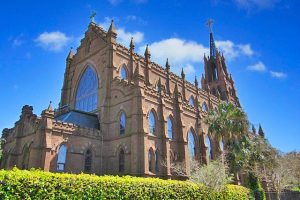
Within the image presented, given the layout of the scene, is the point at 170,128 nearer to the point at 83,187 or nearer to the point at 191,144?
the point at 191,144

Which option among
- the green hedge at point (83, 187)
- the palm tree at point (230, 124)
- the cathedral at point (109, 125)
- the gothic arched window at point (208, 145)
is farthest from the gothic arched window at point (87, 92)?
the green hedge at point (83, 187)

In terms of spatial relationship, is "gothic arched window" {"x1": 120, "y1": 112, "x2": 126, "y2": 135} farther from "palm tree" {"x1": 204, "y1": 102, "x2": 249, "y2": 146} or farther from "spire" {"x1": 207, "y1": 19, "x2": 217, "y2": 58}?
"spire" {"x1": 207, "y1": 19, "x2": 217, "y2": 58}

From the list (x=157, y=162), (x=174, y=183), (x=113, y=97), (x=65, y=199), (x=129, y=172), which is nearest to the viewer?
(x=65, y=199)

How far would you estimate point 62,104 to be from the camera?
42.0 metres

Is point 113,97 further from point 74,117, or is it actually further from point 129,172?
point 129,172

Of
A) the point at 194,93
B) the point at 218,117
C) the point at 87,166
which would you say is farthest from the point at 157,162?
the point at 194,93

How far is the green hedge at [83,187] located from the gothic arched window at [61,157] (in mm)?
11336

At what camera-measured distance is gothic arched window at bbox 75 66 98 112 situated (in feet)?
121

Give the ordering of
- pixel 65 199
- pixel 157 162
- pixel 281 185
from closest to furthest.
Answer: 1. pixel 65 199
2. pixel 157 162
3. pixel 281 185

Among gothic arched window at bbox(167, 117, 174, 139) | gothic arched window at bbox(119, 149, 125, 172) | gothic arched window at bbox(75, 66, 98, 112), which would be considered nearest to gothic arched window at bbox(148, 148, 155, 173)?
gothic arched window at bbox(119, 149, 125, 172)

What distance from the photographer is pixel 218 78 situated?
6938cm

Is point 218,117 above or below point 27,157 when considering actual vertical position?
above

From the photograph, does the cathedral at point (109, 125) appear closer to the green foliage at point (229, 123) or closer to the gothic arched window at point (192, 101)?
the green foliage at point (229, 123)

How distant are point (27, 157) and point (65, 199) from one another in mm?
16817
